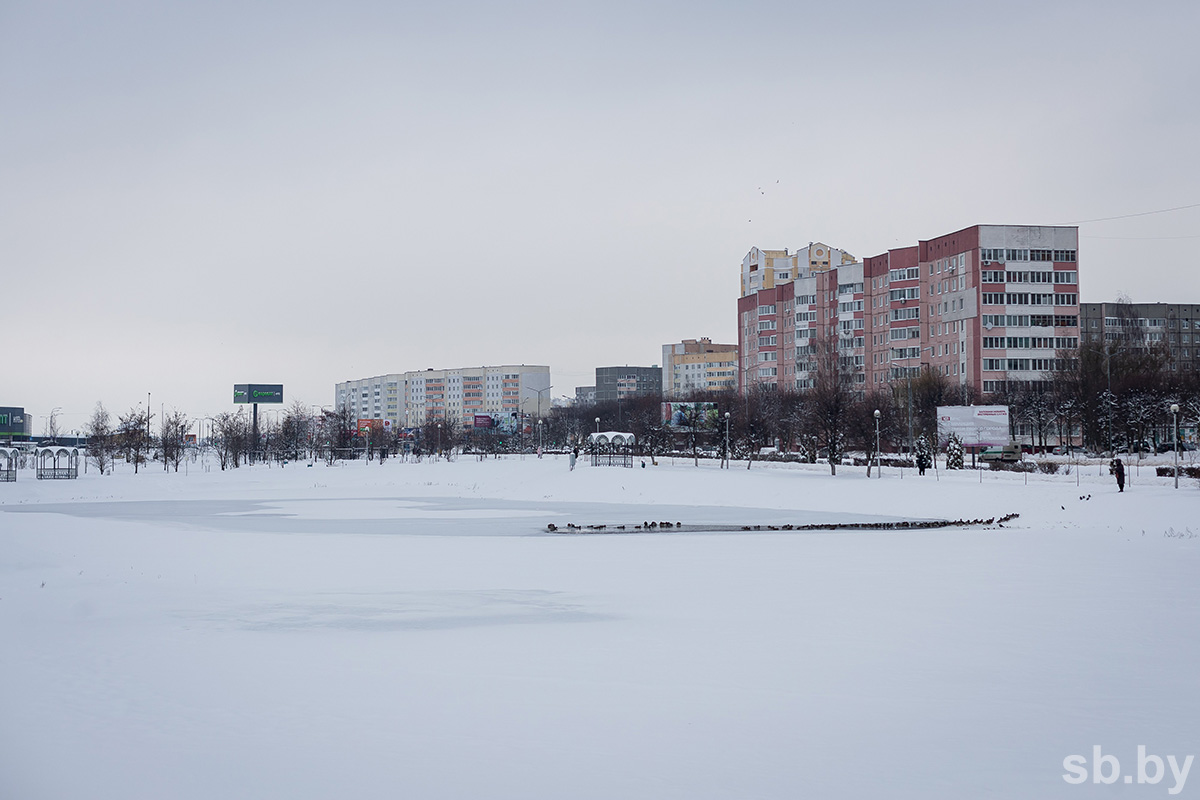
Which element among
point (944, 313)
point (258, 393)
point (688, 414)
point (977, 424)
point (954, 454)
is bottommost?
point (954, 454)

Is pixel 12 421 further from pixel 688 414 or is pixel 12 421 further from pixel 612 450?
pixel 612 450

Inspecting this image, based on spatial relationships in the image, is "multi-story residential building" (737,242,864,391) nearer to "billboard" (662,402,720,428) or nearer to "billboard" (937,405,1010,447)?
"billboard" (662,402,720,428)

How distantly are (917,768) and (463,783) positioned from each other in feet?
12.1

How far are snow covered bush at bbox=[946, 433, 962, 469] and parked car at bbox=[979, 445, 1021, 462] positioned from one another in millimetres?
2658

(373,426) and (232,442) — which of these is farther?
(373,426)

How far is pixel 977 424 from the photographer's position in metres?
63.4

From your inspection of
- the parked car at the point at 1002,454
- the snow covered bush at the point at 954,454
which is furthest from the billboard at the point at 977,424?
the snow covered bush at the point at 954,454

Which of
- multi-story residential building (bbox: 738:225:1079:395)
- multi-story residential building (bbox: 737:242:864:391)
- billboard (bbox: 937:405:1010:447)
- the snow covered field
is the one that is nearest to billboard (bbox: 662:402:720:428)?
multi-story residential building (bbox: 737:242:864:391)

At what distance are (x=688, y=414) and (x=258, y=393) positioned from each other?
66.7 meters

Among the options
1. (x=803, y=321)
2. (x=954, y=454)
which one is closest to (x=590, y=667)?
(x=954, y=454)

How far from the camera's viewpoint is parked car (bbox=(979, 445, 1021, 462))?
195ft

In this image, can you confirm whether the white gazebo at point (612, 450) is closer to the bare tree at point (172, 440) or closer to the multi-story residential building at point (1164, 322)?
the bare tree at point (172, 440)

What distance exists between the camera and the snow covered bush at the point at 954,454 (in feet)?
183

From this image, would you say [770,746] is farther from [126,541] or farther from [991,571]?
[126,541]
